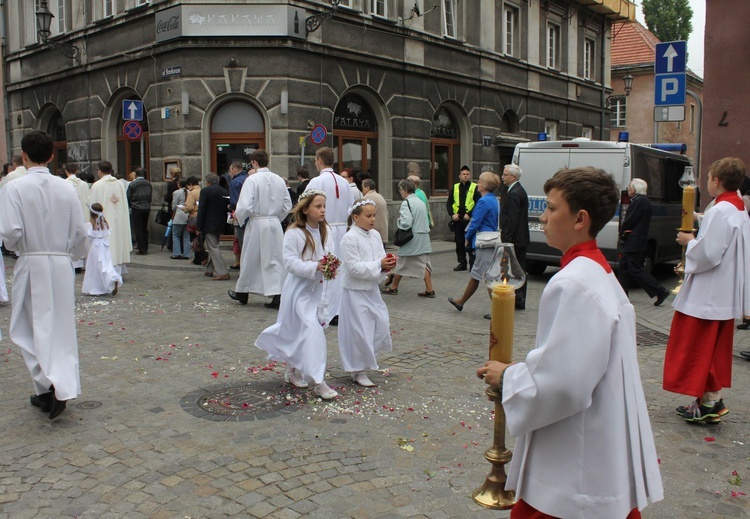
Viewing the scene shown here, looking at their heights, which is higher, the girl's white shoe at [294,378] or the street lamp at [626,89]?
the street lamp at [626,89]

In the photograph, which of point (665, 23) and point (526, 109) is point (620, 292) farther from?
point (665, 23)

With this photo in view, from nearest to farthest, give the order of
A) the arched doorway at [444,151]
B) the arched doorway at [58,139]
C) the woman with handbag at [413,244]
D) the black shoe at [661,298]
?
the black shoe at [661,298], the woman with handbag at [413,244], the arched doorway at [444,151], the arched doorway at [58,139]

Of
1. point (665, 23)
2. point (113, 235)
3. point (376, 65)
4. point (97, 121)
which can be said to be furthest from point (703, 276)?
point (665, 23)

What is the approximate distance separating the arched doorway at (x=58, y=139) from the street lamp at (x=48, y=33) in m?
2.35

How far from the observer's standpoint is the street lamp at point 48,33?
19125mm

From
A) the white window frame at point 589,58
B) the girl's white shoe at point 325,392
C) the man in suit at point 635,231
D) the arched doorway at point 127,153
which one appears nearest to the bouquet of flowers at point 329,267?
the girl's white shoe at point 325,392

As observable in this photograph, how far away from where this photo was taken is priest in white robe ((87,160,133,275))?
12.3 metres

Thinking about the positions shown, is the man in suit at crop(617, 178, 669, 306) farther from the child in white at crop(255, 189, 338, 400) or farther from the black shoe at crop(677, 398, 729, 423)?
the child in white at crop(255, 189, 338, 400)

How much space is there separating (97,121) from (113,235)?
8.69m

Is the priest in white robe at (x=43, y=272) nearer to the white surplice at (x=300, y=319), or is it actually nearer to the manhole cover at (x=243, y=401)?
the manhole cover at (x=243, y=401)

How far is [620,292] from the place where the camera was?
2383 mm

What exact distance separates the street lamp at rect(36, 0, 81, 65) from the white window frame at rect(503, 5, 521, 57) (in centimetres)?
1324

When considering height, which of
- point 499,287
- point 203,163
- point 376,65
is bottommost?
point 499,287

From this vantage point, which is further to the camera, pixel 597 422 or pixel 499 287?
pixel 499 287
